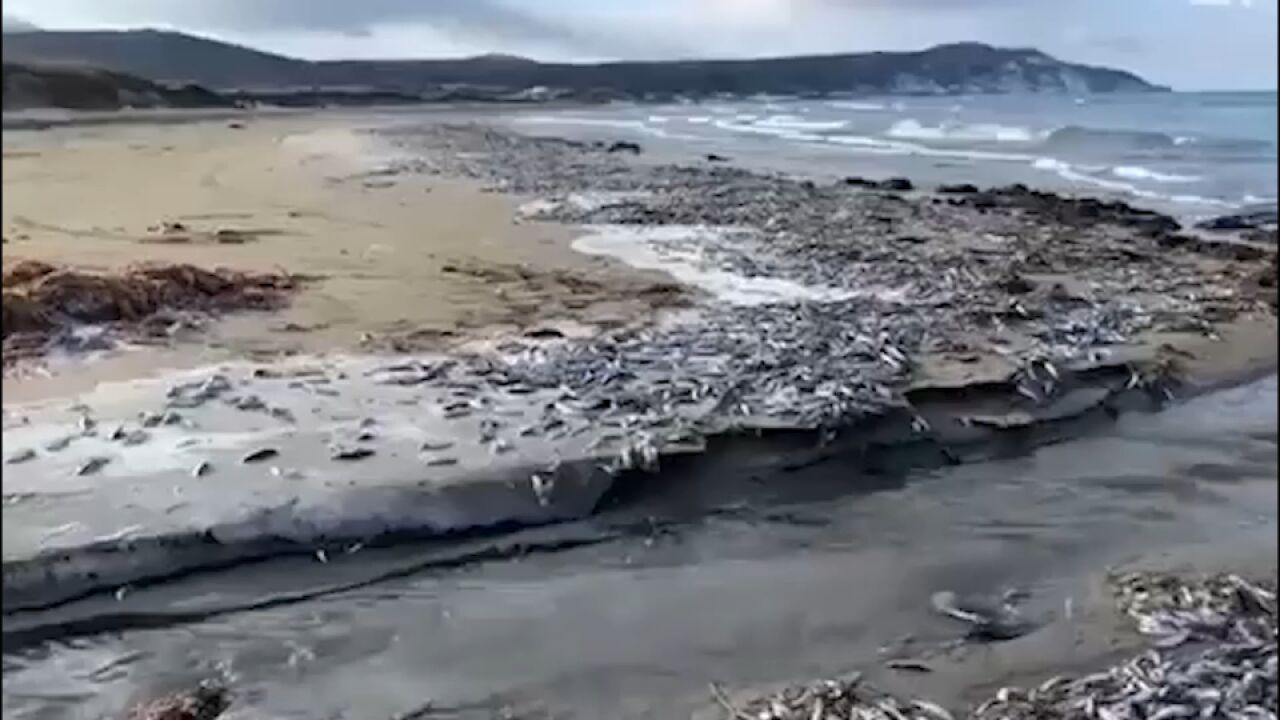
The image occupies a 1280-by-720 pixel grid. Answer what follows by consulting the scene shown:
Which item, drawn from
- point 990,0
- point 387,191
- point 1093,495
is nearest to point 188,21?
point 387,191

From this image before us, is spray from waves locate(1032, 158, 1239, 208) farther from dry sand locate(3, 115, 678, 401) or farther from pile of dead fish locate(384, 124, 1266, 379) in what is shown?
dry sand locate(3, 115, 678, 401)

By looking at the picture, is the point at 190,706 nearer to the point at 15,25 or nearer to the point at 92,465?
the point at 92,465

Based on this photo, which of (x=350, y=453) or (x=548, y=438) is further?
(x=548, y=438)

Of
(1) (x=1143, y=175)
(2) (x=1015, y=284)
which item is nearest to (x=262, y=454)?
(2) (x=1015, y=284)

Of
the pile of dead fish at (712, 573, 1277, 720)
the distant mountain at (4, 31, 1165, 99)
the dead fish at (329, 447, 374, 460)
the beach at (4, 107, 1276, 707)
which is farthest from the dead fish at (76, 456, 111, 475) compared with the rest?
the pile of dead fish at (712, 573, 1277, 720)

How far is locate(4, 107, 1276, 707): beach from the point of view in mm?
1259

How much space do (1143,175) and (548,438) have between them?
2.79 ft

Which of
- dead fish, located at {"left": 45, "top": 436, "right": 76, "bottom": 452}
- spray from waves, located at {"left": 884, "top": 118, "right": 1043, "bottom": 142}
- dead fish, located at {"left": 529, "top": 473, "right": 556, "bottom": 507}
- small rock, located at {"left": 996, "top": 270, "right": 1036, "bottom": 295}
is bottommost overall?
dead fish, located at {"left": 529, "top": 473, "right": 556, "bottom": 507}

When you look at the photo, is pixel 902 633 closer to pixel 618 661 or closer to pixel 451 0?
pixel 618 661

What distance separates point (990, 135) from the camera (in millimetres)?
1526

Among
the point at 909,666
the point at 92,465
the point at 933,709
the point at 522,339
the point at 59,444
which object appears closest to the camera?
the point at 59,444

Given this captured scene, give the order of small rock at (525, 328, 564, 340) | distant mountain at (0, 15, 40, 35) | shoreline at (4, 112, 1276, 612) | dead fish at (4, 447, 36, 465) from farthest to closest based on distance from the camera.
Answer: small rock at (525, 328, 564, 340)
shoreline at (4, 112, 1276, 612)
dead fish at (4, 447, 36, 465)
distant mountain at (0, 15, 40, 35)

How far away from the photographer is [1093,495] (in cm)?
189

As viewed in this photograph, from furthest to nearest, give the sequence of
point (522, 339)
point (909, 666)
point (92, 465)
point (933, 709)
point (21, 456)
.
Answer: point (522, 339) → point (909, 666) → point (933, 709) → point (92, 465) → point (21, 456)
